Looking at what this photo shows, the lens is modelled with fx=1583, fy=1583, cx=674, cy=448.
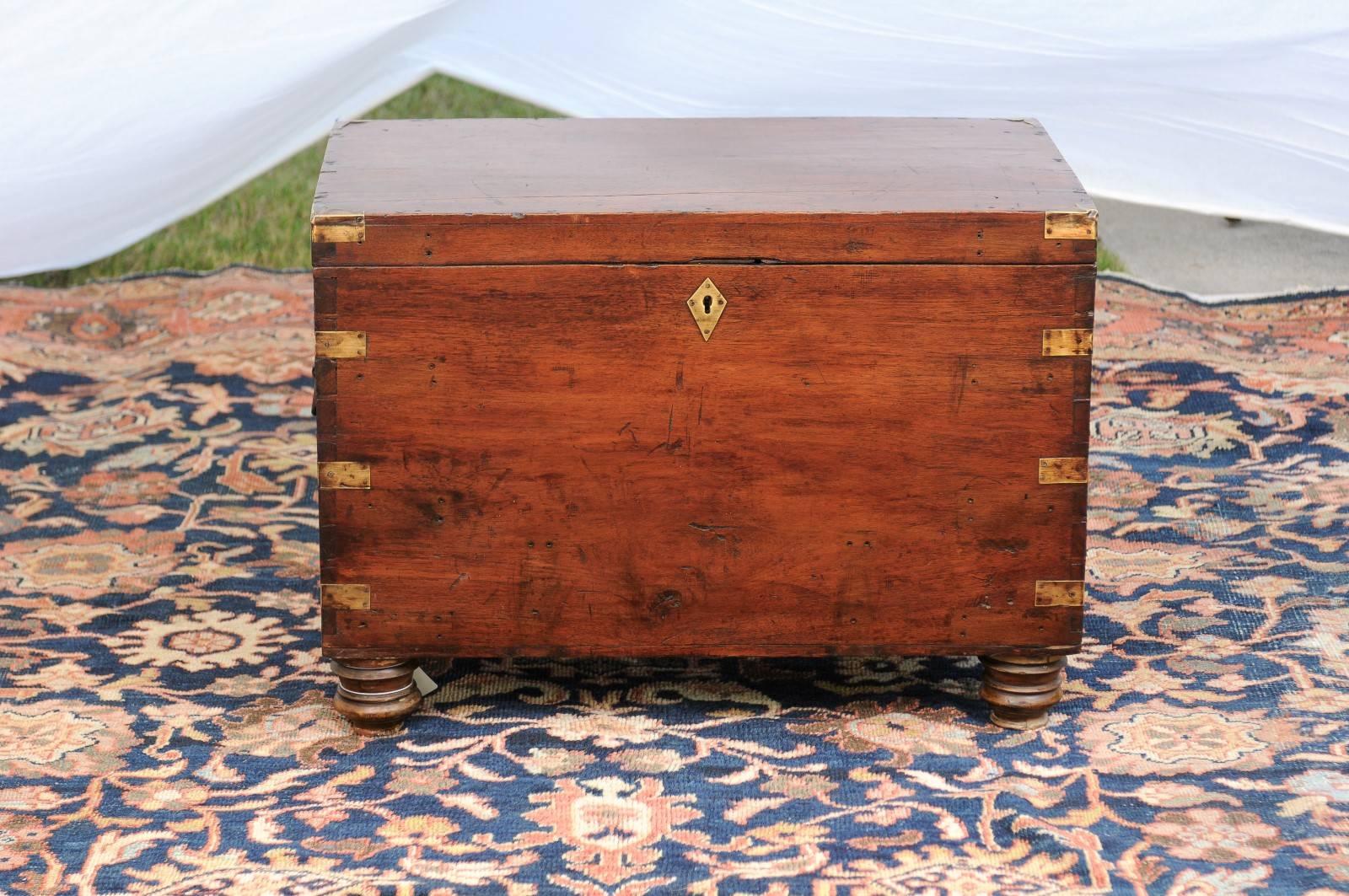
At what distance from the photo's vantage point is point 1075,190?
1.70m

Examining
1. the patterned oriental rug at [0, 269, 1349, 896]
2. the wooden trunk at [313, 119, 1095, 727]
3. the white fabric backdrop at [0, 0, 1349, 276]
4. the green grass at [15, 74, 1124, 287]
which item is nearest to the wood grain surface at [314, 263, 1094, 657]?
the wooden trunk at [313, 119, 1095, 727]

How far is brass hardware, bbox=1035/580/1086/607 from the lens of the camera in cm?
174

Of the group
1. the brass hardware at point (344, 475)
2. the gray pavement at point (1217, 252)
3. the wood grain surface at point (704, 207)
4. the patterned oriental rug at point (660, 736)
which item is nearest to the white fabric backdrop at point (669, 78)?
the patterned oriental rug at point (660, 736)

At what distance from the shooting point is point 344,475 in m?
1.71

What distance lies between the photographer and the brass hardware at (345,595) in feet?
5.68

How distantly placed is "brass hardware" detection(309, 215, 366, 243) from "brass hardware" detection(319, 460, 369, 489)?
240mm

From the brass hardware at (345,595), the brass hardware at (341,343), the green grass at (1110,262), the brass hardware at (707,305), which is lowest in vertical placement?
the brass hardware at (345,595)

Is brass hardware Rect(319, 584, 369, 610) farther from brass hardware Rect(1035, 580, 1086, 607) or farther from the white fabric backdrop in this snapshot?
the white fabric backdrop

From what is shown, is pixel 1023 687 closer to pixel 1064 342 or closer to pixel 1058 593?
pixel 1058 593

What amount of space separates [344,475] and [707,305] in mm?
432

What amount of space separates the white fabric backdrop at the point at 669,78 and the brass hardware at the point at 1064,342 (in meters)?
0.96

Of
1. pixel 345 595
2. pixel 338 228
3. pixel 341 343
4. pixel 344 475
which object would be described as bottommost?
pixel 345 595

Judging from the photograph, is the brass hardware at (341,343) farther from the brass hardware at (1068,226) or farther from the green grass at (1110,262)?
the green grass at (1110,262)

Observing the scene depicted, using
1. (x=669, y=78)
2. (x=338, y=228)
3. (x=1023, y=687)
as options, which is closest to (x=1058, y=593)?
(x=1023, y=687)
